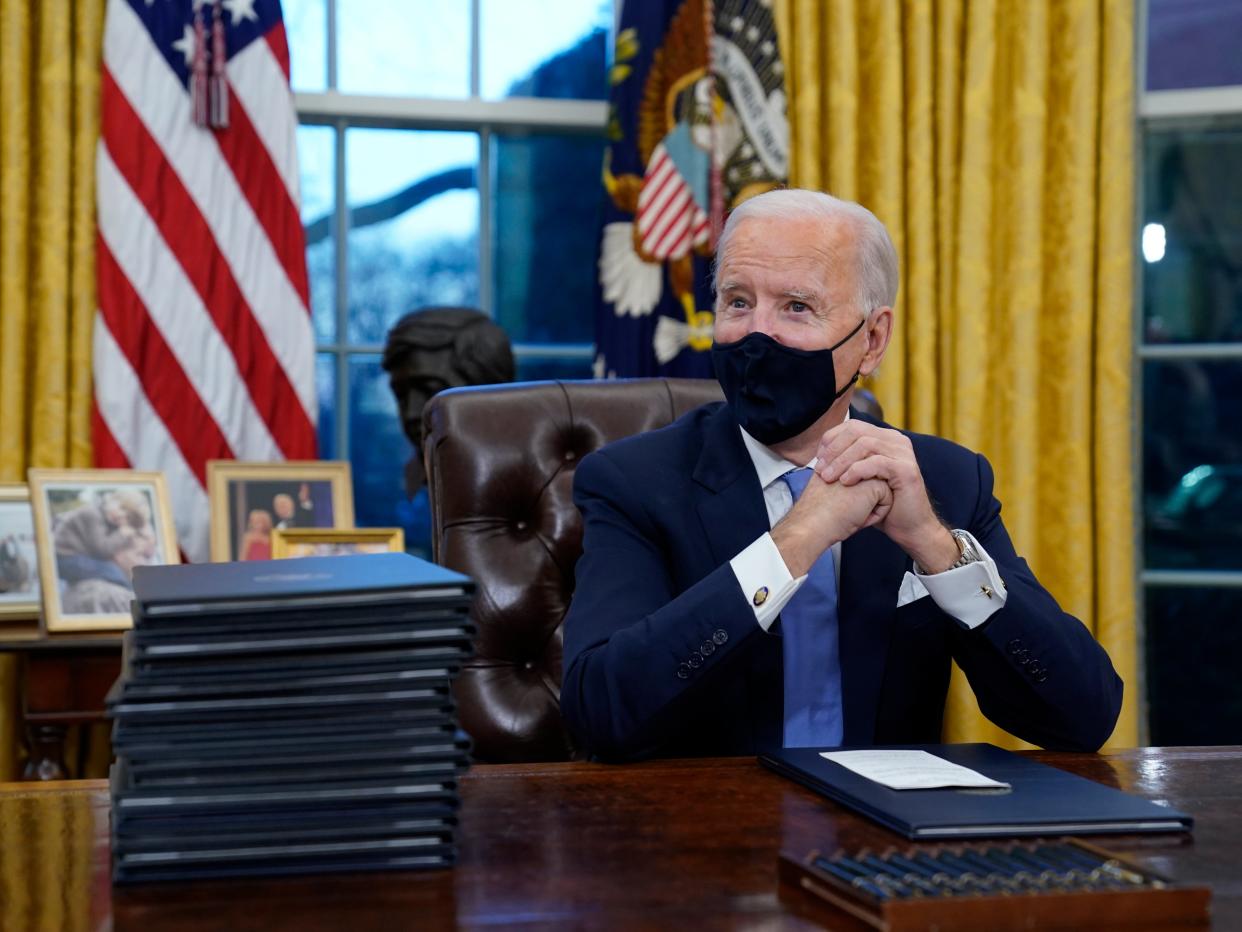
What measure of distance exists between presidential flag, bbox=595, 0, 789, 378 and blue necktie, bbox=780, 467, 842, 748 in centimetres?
158

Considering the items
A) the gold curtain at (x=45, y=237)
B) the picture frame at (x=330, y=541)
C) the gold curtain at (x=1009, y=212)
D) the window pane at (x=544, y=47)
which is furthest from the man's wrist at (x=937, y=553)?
the window pane at (x=544, y=47)

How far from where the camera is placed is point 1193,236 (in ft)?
11.8

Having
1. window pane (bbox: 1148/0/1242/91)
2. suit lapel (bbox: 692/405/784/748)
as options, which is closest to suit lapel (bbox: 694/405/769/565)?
suit lapel (bbox: 692/405/784/748)

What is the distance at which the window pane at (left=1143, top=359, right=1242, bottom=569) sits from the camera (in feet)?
11.8

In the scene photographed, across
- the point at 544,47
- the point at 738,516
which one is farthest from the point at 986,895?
the point at 544,47

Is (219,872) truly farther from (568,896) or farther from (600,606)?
(600,606)

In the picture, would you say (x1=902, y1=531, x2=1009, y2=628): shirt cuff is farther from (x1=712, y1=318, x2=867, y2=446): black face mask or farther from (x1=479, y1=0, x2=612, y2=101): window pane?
(x1=479, y1=0, x2=612, y2=101): window pane

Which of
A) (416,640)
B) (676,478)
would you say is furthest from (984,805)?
(676,478)

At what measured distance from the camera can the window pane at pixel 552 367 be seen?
3623 mm

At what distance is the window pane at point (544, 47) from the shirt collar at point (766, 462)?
2.04m

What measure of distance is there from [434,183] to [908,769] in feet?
8.76

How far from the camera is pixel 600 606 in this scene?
163cm

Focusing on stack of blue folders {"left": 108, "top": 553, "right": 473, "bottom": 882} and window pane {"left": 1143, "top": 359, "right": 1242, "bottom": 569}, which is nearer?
stack of blue folders {"left": 108, "top": 553, "right": 473, "bottom": 882}

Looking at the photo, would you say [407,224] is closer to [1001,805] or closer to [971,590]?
[971,590]
